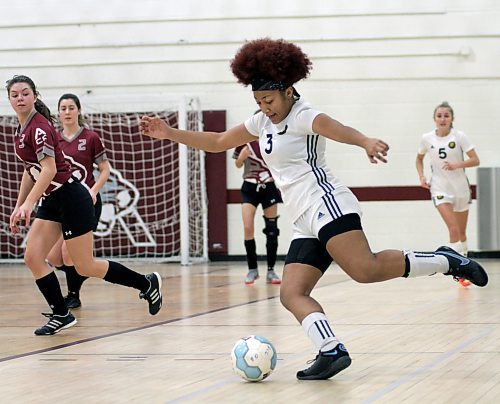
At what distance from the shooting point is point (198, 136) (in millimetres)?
5855

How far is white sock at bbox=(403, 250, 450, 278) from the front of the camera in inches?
217

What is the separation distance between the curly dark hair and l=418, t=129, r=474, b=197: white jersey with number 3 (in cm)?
634

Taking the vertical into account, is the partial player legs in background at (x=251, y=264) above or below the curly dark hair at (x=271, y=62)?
below

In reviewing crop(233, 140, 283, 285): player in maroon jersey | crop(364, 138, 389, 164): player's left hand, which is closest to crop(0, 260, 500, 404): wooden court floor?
crop(233, 140, 283, 285): player in maroon jersey

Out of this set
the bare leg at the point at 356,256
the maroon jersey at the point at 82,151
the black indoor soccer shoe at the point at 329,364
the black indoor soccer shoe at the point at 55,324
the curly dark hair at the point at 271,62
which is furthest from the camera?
the maroon jersey at the point at 82,151

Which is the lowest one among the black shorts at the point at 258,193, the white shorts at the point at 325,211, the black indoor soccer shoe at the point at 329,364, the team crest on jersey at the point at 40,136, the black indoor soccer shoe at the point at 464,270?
the black indoor soccer shoe at the point at 329,364

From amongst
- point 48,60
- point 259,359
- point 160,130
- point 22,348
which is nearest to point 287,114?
point 160,130

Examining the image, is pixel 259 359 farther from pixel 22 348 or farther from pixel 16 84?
pixel 16 84

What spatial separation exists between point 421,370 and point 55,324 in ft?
9.82

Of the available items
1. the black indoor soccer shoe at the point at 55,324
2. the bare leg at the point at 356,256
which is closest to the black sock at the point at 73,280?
the black indoor soccer shoe at the point at 55,324

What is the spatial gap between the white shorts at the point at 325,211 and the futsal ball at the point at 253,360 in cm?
63

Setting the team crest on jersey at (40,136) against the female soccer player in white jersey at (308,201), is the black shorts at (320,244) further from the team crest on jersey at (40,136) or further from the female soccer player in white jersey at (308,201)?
the team crest on jersey at (40,136)

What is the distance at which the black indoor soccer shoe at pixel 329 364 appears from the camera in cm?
512

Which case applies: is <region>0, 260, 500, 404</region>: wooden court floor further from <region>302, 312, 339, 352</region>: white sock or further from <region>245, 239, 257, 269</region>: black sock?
<region>245, 239, 257, 269</region>: black sock
